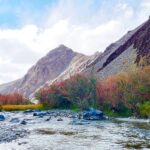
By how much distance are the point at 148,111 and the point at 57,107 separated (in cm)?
5640

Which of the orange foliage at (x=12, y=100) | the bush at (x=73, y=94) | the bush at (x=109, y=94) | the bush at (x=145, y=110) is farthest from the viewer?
the orange foliage at (x=12, y=100)

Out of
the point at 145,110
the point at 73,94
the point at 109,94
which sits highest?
the point at 73,94

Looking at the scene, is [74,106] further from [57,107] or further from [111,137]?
[111,137]

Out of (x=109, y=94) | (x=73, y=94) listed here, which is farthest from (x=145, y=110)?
(x=73, y=94)

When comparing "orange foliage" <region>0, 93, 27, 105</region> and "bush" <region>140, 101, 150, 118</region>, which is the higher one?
"orange foliage" <region>0, 93, 27, 105</region>

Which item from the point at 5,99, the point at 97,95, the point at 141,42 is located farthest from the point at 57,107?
the point at 141,42

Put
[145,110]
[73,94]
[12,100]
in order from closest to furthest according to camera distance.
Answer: [145,110] → [73,94] → [12,100]

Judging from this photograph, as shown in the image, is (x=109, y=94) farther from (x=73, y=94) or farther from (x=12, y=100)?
(x=12, y=100)

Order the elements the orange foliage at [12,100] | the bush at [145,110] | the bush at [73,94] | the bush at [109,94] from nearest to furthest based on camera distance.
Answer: the bush at [145,110]
the bush at [109,94]
the bush at [73,94]
the orange foliage at [12,100]

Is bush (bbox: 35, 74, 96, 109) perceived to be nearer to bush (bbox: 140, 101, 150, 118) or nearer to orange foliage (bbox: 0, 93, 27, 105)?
bush (bbox: 140, 101, 150, 118)

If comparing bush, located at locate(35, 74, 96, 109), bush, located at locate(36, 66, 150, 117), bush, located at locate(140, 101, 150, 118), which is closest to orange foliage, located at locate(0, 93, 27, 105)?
bush, located at locate(36, 66, 150, 117)

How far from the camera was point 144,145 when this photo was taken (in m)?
34.2

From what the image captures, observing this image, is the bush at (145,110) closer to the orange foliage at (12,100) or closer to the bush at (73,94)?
the bush at (73,94)

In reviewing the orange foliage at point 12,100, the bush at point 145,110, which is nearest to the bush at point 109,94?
the bush at point 145,110
